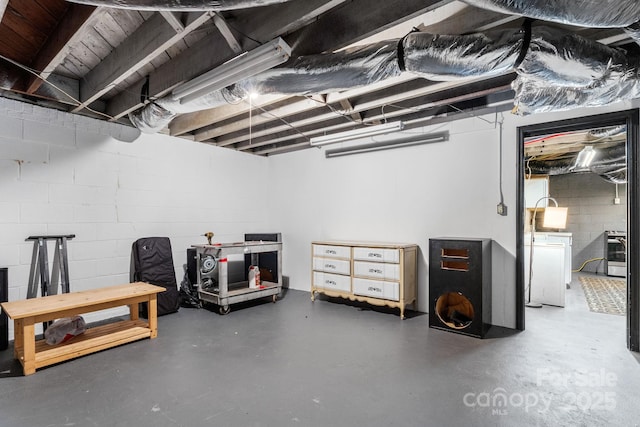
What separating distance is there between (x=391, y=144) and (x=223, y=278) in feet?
9.12

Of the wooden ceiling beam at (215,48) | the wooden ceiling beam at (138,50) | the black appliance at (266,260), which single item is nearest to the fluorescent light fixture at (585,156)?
the black appliance at (266,260)

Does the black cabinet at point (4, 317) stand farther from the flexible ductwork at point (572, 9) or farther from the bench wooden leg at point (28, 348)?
the flexible ductwork at point (572, 9)

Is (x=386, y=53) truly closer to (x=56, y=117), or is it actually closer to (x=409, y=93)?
(x=409, y=93)

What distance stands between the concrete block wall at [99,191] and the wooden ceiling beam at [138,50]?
809 millimetres

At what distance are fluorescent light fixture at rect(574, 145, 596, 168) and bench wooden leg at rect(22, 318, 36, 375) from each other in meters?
7.23

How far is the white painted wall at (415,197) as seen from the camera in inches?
137

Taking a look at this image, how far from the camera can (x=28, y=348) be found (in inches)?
96.4

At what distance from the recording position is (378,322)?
363 centimetres

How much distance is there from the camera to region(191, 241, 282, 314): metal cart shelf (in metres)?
3.97

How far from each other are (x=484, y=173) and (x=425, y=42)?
227 centimetres

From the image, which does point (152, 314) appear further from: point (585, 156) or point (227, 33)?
point (585, 156)

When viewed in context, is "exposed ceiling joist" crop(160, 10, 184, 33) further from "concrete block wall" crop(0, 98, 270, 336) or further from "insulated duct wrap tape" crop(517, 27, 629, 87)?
"concrete block wall" crop(0, 98, 270, 336)

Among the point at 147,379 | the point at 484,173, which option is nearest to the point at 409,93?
the point at 484,173

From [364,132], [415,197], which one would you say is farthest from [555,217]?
[364,132]
